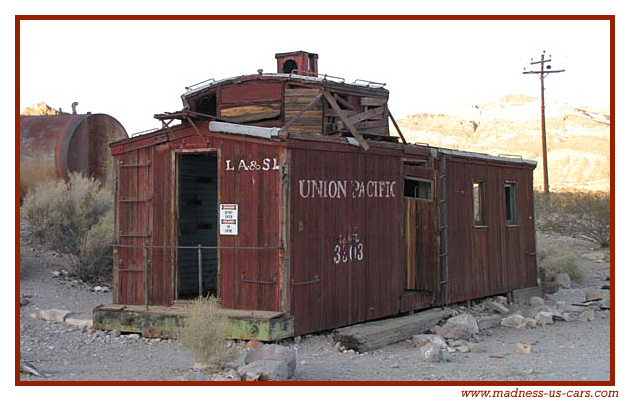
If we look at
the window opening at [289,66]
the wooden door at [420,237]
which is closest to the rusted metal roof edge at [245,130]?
the wooden door at [420,237]

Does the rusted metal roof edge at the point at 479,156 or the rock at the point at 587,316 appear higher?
the rusted metal roof edge at the point at 479,156

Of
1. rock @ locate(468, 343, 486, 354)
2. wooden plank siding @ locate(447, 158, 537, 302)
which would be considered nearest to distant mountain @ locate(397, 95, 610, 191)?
wooden plank siding @ locate(447, 158, 537, 302)

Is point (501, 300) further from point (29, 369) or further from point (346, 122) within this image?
point (29, 369)

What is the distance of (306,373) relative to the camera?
9.47 m

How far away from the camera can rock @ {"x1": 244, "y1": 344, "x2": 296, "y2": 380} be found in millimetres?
9094

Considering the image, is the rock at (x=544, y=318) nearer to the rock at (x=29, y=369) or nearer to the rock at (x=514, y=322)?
the rock at (x=514, y=322)

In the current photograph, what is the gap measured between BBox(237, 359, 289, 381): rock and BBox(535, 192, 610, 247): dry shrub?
22.0 metres

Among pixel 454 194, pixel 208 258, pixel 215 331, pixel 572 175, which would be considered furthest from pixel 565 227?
pixel 572 175

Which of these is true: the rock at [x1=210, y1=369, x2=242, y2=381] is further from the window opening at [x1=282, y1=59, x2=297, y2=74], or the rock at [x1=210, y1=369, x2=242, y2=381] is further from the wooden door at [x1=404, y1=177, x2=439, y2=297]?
the window opening at [x1=282, y1=59, x2=297, y2=74]

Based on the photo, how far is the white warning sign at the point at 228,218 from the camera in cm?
1179

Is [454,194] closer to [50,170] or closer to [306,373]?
[306,373]

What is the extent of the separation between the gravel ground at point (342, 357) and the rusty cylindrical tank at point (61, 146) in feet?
24.3

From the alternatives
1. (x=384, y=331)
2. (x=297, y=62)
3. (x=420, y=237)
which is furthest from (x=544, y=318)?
(x=297, y=62)

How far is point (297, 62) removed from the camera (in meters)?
15.1
